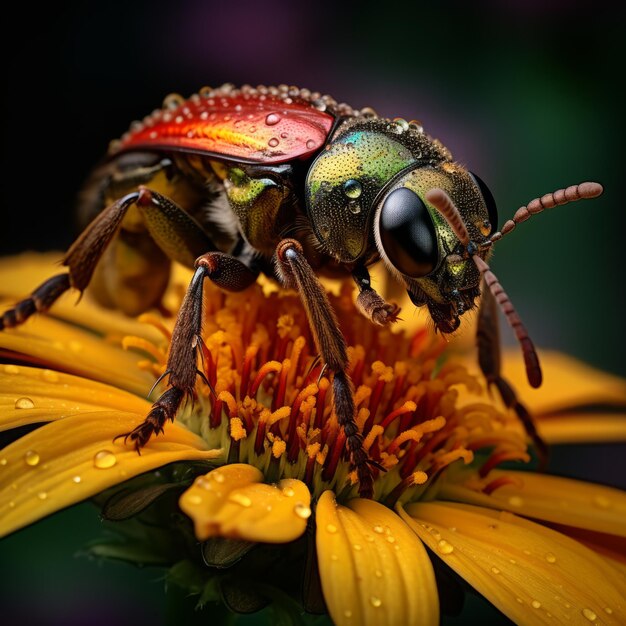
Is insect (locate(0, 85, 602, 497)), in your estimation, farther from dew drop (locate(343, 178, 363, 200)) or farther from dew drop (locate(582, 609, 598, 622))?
dew drop (locate(582, 609, 598, 622))

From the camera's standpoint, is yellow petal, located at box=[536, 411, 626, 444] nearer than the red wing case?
No

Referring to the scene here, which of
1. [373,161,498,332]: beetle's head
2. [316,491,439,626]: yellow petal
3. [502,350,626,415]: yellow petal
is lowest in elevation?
[502,350,626,415]: yellow petal

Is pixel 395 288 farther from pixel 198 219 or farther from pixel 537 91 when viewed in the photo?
pixel 537 91

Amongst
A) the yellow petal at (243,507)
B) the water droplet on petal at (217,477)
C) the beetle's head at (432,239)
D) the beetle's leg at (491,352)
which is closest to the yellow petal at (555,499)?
the beetle's leg at (491,352)

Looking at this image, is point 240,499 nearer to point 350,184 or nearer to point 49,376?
point 49,376

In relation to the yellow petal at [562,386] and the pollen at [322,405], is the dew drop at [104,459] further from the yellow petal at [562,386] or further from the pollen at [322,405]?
the yellow petal at [562,386]

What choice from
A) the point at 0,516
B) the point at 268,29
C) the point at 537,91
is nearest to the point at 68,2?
the point at 268,29

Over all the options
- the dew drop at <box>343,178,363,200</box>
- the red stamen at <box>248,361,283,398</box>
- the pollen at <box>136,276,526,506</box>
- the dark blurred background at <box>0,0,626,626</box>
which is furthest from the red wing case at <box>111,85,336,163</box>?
the dark blurred background at <box>0,0,626,626</box>
